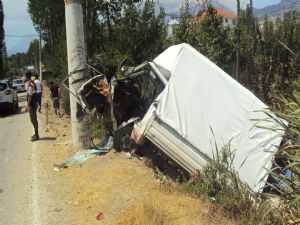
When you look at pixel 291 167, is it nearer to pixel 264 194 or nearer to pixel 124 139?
pixel 264 194

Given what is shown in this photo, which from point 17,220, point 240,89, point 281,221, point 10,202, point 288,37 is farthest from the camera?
point 288,37

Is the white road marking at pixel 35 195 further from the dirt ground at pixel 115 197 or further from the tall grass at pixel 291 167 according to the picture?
the tall grass at pixel 291 167

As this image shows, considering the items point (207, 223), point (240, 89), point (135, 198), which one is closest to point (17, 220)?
point (135, 198)

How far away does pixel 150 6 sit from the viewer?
16.5 m

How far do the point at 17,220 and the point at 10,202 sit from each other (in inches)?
36.8

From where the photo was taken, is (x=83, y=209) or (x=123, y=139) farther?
(x=123, y=139)

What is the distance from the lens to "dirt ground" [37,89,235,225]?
20.7ft

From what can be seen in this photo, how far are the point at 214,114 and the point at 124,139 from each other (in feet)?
6.63

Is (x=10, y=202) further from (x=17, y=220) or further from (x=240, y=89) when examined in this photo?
(x=240, y=89)

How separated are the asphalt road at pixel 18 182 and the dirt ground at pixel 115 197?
0.19m

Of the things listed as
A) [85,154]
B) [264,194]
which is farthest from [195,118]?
[264,194]

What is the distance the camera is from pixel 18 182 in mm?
9102

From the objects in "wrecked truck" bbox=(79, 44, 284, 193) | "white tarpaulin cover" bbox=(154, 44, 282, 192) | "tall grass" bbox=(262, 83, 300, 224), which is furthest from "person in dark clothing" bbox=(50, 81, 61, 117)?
"tall grass" bbox=(262, 83, 300, 224)

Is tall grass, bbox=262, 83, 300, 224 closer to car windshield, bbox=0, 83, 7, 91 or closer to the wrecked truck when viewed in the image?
the wrecked truck
